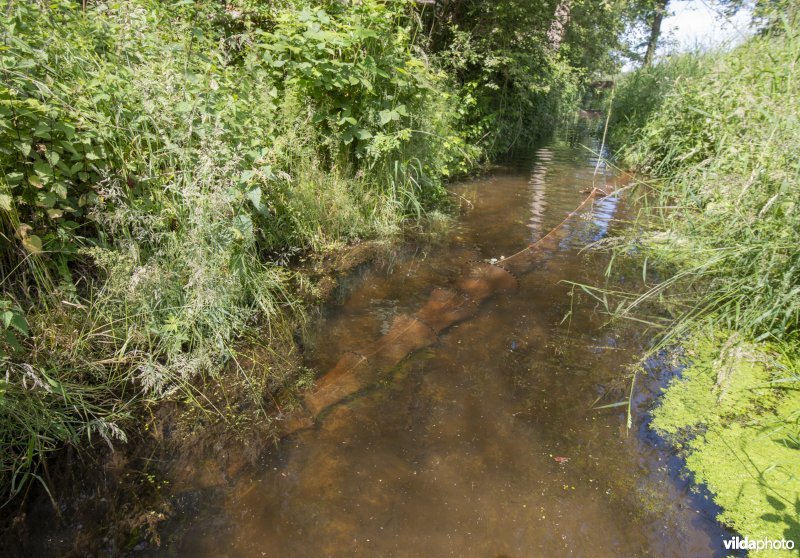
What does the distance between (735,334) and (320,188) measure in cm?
323

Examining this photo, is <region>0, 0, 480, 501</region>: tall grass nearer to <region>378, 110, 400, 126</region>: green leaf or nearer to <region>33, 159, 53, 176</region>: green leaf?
<region>33, 159, 53, 176</region>: green leaf

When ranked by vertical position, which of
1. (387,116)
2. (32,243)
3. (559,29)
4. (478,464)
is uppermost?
(559,29)

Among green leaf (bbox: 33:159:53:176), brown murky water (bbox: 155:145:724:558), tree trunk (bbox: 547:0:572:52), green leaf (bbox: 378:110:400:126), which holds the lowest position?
brown murky water (bbox: 155:145:724:558)

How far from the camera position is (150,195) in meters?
2.70

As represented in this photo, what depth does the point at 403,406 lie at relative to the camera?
244cm

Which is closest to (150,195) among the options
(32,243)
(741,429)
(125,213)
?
(125,213)

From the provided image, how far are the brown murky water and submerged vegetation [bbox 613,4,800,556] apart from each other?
186mm

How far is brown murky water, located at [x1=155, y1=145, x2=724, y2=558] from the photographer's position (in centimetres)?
177

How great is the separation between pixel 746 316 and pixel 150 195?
3.61m

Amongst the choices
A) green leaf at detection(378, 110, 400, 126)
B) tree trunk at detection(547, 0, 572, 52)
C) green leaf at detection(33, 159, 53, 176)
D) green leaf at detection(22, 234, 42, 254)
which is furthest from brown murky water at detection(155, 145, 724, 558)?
tree trunk at detection(547, 0, 572, 52)

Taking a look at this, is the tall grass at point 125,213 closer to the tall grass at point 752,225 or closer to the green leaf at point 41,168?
the green leaf at point 41,168

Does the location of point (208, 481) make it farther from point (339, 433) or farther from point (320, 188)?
point (320, 188)

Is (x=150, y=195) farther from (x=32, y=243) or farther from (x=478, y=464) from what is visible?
(x=478, y=464)

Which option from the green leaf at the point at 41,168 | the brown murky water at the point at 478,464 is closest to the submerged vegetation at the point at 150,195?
the green leaf at the point at 41,168
